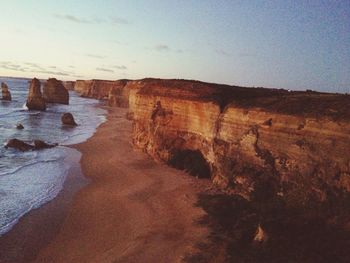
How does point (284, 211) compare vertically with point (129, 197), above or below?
above

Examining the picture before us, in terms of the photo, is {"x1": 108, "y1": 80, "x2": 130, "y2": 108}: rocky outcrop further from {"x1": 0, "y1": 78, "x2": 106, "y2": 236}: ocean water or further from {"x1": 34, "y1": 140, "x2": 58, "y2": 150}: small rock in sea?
{"x1": 34, "y1": 140, "x2": 58, "y2": 150}: small rock in sea

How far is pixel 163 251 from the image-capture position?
1261cm

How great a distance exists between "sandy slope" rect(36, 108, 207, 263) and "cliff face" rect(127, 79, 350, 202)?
2128 millimetres

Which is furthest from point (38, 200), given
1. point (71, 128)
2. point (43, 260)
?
point (71, 128)

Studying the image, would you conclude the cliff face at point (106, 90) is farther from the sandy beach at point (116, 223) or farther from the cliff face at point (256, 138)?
the sandy beach at point (116, 223)

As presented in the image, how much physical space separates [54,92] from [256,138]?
2866 inches

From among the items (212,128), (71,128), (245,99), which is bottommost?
(71,128)

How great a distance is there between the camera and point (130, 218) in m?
15.6

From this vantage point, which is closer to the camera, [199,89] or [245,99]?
[245,99]

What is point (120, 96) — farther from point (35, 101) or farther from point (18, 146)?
point (18, 146)

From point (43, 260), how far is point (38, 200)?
589cm

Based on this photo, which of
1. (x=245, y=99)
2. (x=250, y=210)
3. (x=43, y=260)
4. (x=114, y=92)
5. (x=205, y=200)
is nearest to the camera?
(x=43, y=260)

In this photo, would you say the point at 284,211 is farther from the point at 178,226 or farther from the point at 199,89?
the point at 199,89

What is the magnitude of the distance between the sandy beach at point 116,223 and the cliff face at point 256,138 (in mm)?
2321
